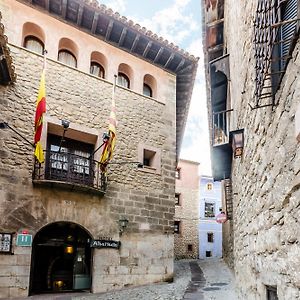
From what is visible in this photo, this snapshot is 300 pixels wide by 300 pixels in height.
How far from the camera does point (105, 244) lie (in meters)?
A: 9.69

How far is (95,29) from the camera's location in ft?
36.0

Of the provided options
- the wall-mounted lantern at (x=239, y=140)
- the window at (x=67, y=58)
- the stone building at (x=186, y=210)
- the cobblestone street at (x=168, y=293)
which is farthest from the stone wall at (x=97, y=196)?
the stone building at (x=186, y=210)

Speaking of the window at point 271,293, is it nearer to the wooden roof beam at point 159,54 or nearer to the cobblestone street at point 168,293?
→ the cobblestone street at point 168,293

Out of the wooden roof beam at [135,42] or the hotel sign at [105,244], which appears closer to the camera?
the hotel sign at [105,244]

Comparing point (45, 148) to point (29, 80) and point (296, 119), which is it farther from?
point (296, 119)

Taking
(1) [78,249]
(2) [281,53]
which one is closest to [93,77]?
(1) [78,249]

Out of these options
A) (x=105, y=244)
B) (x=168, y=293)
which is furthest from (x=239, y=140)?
(x=105, y=244)

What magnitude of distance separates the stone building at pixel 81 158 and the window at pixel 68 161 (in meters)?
0.03

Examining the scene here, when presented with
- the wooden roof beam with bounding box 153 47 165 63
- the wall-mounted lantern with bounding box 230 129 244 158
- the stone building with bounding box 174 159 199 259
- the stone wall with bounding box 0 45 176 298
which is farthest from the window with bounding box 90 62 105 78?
the stone building with bounding box 174 159 199 259

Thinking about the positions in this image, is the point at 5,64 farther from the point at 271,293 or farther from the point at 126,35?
the point at 271,293

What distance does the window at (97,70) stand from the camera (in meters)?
11.2

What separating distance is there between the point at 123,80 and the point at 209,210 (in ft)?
57.0

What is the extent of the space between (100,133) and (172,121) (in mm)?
2941

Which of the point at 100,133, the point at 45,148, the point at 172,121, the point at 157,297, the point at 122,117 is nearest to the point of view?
the point at 157,297
